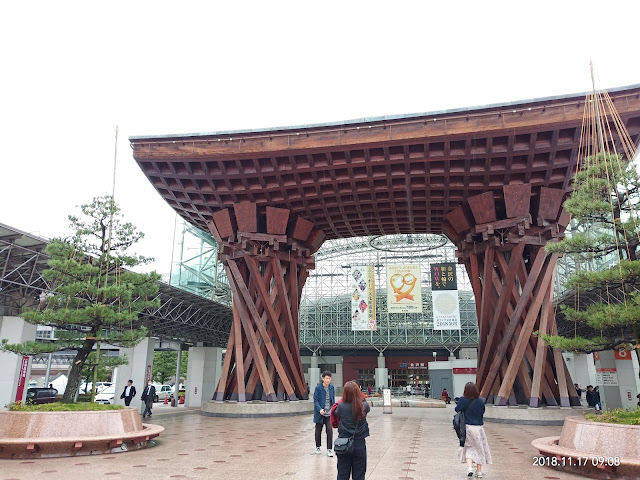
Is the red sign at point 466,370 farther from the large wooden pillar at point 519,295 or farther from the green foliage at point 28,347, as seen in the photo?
the green foliage at point 28,347

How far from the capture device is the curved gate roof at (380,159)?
14.3 metres

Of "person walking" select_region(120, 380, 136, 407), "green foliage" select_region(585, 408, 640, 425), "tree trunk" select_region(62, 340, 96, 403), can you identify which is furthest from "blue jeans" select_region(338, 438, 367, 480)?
"person walking" select_region(120, 380, 136, 407)

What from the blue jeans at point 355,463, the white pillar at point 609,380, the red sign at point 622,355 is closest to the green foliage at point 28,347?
the blue jeans at point 355,463

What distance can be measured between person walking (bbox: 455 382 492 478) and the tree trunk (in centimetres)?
788

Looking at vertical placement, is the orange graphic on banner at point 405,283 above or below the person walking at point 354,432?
above

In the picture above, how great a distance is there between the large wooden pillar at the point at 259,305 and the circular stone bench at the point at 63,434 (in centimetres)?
855

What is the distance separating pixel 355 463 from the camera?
4406mm

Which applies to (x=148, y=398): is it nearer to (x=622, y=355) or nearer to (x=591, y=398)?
(x=591, y=398)

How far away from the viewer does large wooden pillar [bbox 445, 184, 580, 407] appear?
15.0 m

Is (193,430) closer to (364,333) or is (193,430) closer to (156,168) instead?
(156,168)

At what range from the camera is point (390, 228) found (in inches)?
842

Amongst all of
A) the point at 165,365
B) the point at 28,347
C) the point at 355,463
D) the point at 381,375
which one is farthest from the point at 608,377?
the point at 165,365

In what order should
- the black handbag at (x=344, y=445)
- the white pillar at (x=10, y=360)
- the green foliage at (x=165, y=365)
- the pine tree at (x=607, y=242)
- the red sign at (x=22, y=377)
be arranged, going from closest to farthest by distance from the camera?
the black handbag at (x=344, y=445) < the pine tree at (x=607, y=242) < the white pillar at (x=10, y=360) < the red sign at (x=22, y=377) < the green foliage at (x=165, y=365)

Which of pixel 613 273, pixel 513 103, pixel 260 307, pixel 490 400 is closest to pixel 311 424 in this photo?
pixel 260 307
